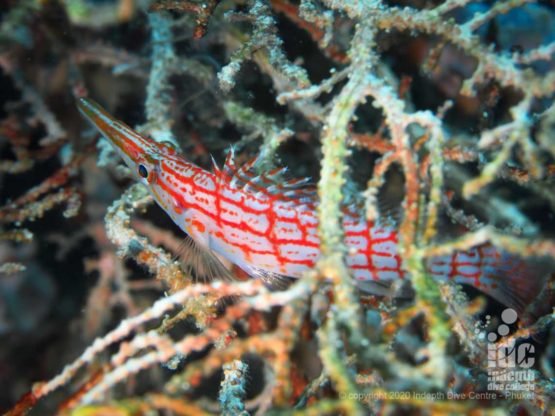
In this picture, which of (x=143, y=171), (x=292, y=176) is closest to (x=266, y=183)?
(x=292, y=176)

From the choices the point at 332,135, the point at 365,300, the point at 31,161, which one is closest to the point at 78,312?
the point at 31,161

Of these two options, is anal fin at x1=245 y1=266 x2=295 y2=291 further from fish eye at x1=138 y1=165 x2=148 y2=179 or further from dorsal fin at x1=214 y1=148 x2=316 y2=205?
fish eye at x1=138 y1=165 x2=148 y2=179

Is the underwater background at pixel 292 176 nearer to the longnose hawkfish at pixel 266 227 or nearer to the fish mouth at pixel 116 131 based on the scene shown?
the longnose hawkfish at pixel 266 227

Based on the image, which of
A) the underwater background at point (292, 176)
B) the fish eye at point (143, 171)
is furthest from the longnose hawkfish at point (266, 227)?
the underwater background at point (292, 176)

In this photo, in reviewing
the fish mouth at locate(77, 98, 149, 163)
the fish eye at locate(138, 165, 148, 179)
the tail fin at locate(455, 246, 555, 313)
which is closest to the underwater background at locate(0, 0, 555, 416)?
the tail fin at locate(455, 246, 555, 313)

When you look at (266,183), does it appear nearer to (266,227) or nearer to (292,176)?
(266,227)
